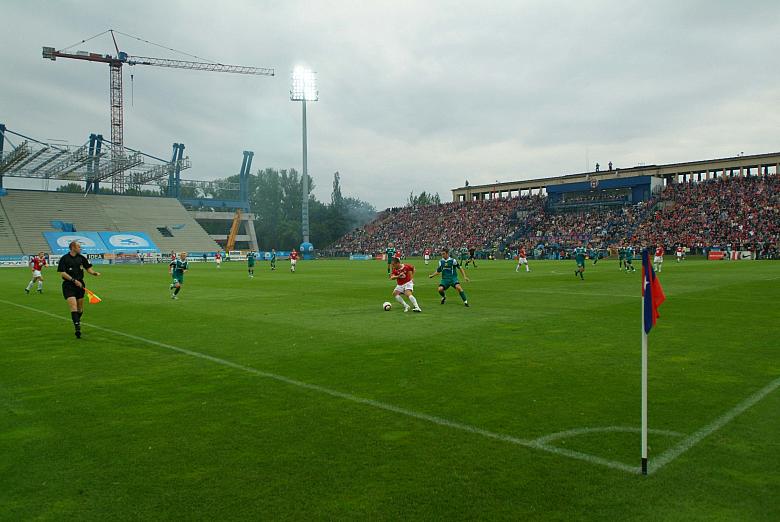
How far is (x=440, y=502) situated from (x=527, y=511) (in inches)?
26.6

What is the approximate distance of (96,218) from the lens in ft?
271

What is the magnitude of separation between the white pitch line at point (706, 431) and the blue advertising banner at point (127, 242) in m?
81.1

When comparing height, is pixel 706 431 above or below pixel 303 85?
below

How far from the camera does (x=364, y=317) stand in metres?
15.8

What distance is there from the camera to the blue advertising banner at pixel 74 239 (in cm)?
7316

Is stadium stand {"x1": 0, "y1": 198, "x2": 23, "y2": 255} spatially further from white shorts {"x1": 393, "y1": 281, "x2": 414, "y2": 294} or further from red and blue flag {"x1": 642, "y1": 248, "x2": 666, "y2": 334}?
red and blue flag {"x1": 642, "y1": 248, "x2": 666, "y2": 334}

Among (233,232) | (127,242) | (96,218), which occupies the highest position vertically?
(96,218)

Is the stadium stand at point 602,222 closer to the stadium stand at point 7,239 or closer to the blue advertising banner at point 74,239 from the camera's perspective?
the blue advertising banner at point 74,239

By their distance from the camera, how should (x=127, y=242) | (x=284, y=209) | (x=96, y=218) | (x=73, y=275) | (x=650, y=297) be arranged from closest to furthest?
(x=650, y=297)
(x=73, y=275)
(x=127, y=242)
(x=96, y=218)
(x=284, y=209)

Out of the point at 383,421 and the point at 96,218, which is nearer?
the point at 383,421

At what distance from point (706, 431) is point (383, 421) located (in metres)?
3.48

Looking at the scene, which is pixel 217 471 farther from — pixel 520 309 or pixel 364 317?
pixel 520 309

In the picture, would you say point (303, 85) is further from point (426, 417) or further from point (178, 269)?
point (426, 417)

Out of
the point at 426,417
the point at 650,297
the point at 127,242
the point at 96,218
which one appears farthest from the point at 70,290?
the point at 96,218
